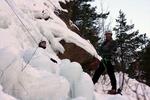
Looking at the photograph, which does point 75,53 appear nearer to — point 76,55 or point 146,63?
point 76,55

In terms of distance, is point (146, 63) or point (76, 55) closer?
point (76, 55)

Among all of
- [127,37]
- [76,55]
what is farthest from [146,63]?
[76,55]

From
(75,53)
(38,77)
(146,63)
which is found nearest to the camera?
(38,77)

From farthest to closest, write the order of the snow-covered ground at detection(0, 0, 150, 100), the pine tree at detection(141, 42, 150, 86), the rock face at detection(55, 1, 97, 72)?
1. the pine tree at detection(141, 42, 150, 86)
2. the rock face at detection(55, 1, 97, 72)
3. the snow-covered ground at detection(0, 0, 150, 100)

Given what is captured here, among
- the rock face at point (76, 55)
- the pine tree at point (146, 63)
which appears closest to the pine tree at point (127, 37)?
the pine tree at point (146, 63)

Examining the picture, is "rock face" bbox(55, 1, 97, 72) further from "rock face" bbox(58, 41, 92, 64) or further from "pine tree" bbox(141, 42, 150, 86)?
"pine tree" bbox(141, 42, 150, 86)

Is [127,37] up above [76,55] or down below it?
above

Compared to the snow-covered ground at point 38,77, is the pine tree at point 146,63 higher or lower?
higher

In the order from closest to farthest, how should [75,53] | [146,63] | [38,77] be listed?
[38,77], [75,53], [146,63]

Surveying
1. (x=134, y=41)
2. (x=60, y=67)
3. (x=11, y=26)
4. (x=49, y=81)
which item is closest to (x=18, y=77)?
(x=49, y=81)

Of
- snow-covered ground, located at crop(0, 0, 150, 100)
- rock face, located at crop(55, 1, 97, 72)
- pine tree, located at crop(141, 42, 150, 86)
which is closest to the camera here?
snow-covered ground, located at crop(0, 0, 150, 100)

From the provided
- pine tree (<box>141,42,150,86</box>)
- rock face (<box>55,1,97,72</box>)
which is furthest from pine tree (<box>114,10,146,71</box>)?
rock face (<box>55,1,97,72</box>)

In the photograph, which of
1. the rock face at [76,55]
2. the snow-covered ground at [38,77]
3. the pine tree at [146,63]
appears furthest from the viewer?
the pine tree at [146,63]

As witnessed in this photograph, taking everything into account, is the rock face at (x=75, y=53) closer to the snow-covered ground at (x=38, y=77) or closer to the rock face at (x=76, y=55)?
the rock face at (x=76, y=55)
